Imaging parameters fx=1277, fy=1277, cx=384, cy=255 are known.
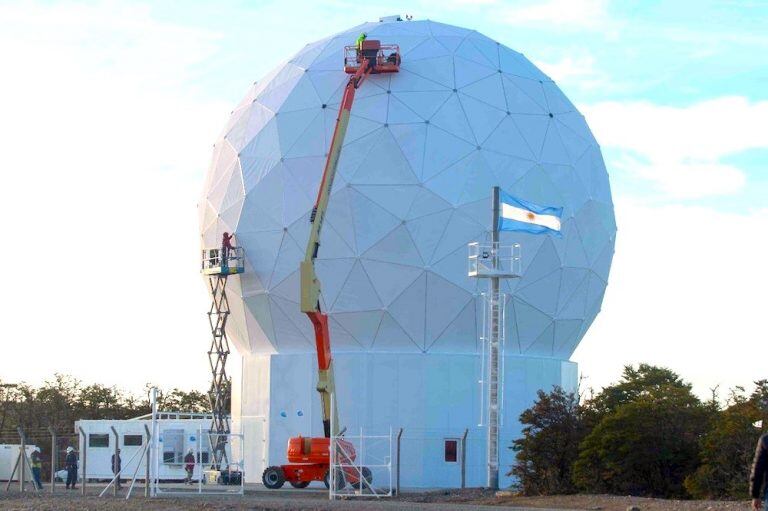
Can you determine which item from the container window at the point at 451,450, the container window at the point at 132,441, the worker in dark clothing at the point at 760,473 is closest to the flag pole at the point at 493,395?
the container window at the point at 451,450

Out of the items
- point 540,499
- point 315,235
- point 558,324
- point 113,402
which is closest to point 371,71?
point 315,235

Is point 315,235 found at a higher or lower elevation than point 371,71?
lower

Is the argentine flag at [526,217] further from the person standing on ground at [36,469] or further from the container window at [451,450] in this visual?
the person standing on ground at [36,469]

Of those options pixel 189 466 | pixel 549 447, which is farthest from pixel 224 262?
pixel 549 447

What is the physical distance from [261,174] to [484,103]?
7.53 metres

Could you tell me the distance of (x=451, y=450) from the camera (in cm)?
3984

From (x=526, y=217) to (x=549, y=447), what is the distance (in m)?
5.93

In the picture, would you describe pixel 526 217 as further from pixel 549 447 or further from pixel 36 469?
pixel 36 469

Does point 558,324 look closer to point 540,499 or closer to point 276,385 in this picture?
point 276,385

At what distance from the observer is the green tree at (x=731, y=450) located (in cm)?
2773

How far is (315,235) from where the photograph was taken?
3516 centimetres

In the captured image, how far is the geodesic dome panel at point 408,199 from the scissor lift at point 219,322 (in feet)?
1.70

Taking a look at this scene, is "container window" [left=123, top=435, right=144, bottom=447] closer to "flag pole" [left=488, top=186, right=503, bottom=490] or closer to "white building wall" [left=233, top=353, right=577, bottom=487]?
"white building wall" [left=233, top=353, right=577, bottom=487]

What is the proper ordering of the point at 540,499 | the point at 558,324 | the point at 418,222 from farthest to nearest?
the point at 558,324 < the point at 418,222 < the point at 540,499
